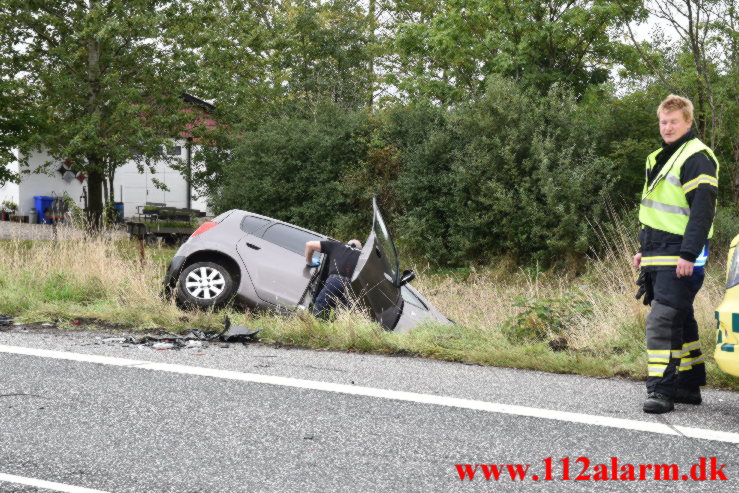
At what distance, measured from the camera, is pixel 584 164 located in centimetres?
1939

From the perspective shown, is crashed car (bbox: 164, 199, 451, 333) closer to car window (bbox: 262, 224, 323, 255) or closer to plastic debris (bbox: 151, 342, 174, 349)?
car window (bbox: 262, 224, 323, 255)

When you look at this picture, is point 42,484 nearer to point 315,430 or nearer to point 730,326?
point 315,430

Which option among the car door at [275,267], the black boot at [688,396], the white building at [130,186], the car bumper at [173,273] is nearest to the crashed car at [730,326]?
the black boot at [688,396]

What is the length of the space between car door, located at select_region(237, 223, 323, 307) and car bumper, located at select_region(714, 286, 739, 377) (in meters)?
5.59

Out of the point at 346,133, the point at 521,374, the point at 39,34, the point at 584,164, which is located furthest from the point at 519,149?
the point at 39,34

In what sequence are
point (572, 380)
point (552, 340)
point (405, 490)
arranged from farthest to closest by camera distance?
point (552, 340) < point (572, 380) < point (405, 490)

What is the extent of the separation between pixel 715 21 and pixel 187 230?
16223mm

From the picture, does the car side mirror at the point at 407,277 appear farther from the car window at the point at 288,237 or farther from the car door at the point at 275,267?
the car window at the point at 288,237

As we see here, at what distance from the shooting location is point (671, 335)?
17.0ft

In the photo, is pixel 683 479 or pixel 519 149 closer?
pixel 683 479

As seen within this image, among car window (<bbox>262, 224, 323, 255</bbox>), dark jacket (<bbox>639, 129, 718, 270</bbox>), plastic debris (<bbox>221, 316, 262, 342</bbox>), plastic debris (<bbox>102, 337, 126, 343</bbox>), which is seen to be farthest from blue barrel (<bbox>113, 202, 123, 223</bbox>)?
dark jacket (<bbox>639, 129, 718, 270</bbox>)

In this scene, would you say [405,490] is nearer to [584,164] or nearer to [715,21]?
[584,164]

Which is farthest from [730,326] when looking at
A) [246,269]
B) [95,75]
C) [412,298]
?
[95,75]

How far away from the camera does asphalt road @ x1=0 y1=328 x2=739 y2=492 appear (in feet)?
12.5
